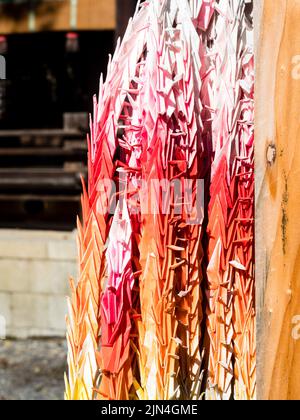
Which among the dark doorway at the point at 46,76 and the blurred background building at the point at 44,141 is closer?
the blurred background building at the point at 44,141

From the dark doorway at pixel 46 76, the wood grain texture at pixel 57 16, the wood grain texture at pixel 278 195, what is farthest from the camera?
the dark doorway at pixel 46 76

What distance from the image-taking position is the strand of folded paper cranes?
6.50 feet

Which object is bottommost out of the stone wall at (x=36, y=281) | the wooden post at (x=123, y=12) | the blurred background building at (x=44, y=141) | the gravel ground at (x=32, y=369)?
the gravel ground at (x=32, y=369)

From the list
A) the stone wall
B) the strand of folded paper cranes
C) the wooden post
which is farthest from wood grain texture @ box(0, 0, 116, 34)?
the strand of folded paper cranes

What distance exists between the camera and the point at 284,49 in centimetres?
168

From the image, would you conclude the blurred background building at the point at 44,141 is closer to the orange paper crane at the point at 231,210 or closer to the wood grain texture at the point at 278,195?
the orange paper crane at the point at 231,210

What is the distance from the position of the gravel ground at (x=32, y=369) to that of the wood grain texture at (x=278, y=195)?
160 inches

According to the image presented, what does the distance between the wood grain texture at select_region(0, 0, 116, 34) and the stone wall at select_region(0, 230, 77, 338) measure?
2067 millimetres

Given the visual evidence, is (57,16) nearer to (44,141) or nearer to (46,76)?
(46,76)

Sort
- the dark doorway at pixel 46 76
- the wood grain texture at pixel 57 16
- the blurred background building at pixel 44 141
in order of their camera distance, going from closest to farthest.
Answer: the wood grain texture at pixel 57 16 < the blurred background building at pixel 44 141 < the dark doorway at pixel 46 76

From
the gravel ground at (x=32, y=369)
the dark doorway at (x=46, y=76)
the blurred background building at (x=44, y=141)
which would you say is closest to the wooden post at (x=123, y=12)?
the blurred background building at (x=44, y=141)

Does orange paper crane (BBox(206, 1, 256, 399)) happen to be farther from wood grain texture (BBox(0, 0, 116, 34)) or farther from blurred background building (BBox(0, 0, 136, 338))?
wood grain texture (BBox(0, 0, 116, 34))

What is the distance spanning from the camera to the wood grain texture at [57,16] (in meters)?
Answer: 6.71

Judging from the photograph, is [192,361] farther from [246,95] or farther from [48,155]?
[48,155]
